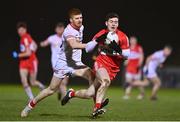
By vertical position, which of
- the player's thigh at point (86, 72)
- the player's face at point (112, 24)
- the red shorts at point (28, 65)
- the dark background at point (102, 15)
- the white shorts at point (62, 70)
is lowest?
the dark background at point (102, 15)

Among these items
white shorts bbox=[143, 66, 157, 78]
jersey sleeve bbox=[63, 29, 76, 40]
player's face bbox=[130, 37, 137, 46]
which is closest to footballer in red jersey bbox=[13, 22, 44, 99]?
white shorts bbox=[143, 66, 157, 78]

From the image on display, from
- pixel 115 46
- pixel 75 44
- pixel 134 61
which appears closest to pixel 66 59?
pixel 75 44

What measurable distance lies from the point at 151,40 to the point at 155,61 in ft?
39.9

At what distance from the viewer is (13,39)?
118 ft

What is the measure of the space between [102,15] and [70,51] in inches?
708

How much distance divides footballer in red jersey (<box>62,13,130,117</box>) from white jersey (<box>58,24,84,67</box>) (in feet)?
1.19

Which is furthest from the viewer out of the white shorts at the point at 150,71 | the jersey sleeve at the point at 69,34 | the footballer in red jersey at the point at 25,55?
the white shorts at the point at 150,71

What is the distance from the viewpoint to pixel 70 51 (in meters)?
13.7

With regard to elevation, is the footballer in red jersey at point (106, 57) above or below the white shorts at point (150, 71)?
above

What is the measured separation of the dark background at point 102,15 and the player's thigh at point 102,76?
1805cm

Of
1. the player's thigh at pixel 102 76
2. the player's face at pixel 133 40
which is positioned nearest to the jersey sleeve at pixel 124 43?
the player's thigh at pixel 102 76

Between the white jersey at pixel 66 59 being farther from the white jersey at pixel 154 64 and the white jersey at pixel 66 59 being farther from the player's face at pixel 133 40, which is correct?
the player's face at pixel 133 40

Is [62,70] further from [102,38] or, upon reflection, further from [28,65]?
[28,65]

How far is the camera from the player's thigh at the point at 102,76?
44.1ft
